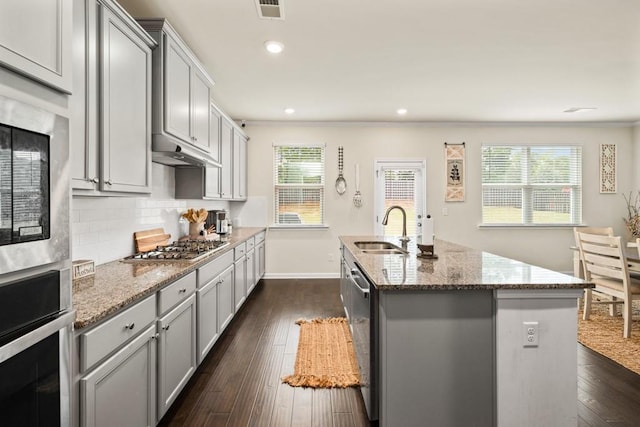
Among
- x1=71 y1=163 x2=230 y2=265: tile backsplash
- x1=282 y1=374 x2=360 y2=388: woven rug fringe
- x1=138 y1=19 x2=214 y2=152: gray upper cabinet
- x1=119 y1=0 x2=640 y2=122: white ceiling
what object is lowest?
x1=282 y1=374 x2=360 y2=388: woven rug fringe

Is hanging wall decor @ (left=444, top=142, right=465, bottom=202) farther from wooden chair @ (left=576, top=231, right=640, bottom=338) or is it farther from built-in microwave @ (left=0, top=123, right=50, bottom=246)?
built-in microwave @ (left=0, top=123, right=50, bottom=246)

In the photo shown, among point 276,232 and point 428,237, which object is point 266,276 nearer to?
point 276,232

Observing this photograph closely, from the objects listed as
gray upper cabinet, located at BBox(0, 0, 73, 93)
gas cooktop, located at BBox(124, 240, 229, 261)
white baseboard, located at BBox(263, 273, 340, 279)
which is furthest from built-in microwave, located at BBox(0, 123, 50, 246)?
white baseboard, located at BBox(263, 273, 340, 279)

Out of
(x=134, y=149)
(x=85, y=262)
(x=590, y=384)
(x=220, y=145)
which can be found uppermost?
(x=220, y=145)

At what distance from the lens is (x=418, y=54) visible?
10.4 feet

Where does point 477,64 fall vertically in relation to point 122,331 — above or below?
above

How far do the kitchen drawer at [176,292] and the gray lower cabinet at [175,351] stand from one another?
0.13 feet

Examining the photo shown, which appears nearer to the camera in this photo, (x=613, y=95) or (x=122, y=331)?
(x=122, y=331)

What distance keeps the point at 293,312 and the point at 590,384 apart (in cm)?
267

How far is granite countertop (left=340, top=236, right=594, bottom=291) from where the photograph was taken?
165 cm

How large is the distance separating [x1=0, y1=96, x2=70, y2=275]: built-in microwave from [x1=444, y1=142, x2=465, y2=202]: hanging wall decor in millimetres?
5445

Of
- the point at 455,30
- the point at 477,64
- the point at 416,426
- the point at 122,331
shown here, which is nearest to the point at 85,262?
the point at 122,331

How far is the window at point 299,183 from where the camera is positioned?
565 centimetres

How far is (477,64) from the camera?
133 inches
